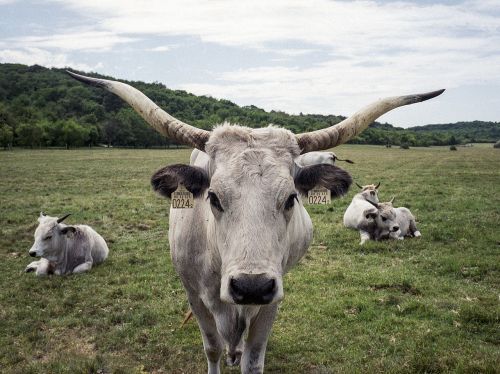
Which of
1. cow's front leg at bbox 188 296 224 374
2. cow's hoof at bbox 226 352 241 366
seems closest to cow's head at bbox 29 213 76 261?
cow's front leg at bbox 188 296 224 374

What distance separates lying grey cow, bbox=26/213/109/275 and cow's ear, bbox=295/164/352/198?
742 cm

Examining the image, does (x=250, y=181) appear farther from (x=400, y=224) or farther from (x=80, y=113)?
(x=80, y=113)

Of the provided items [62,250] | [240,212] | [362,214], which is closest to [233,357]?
[240,212]

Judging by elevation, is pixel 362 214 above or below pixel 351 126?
below

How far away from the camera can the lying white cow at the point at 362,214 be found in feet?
40.8

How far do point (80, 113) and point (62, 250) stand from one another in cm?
11292

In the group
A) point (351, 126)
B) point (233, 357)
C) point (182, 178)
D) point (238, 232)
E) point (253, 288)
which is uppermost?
point (351, 126)

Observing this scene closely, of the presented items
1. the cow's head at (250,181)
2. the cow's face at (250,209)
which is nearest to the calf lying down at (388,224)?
the cow's head at (250,181)

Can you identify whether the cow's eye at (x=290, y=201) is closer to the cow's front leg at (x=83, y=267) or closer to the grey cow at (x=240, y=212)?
the grey cow at (x=240, y=212)

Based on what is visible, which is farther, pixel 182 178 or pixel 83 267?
pixel 83 267

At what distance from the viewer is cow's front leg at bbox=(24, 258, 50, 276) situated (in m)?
9.63

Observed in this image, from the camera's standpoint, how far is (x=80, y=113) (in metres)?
114

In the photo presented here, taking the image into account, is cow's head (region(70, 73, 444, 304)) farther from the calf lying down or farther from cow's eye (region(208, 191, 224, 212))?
the calf lying down

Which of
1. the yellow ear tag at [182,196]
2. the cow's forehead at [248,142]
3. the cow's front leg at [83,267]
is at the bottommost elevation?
the cow's front leg at [83,267]
